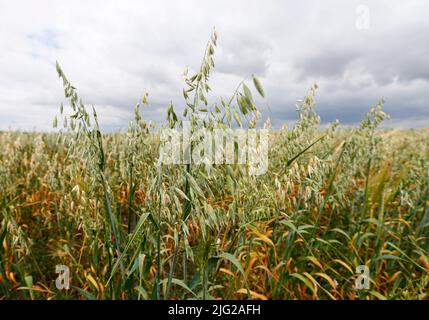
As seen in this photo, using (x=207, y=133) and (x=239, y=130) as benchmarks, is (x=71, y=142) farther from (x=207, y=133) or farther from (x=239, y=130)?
(x=239, y=130)

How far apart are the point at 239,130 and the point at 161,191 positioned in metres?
0.64

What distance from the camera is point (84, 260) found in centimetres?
373

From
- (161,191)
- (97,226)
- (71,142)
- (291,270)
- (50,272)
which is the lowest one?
(50,272)
